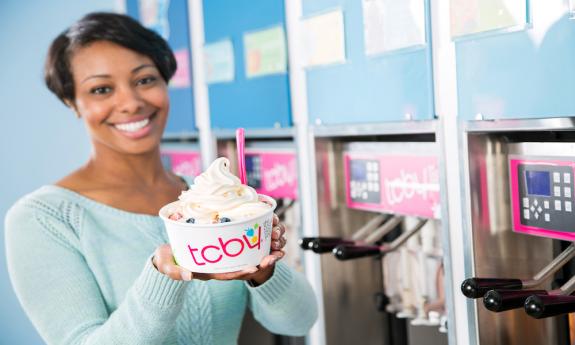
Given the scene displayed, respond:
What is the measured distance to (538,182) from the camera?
1449 mm

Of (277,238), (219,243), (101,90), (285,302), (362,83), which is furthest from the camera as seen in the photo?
(362,83)

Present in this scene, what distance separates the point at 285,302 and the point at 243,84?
987mm

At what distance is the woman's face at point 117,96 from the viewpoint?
166 cm

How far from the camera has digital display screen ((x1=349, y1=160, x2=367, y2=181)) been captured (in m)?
1.96

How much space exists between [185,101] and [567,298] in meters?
1.74

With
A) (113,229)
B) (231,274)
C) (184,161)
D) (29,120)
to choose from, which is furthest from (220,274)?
(29,120)

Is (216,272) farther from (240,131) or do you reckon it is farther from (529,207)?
(529,207)

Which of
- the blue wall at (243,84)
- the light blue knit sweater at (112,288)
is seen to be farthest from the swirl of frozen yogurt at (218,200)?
the blue wall at (243,84)


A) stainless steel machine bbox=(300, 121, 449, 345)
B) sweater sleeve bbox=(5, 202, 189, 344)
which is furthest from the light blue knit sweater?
stainless steel machine bbox=(300, 121, 449, 345)

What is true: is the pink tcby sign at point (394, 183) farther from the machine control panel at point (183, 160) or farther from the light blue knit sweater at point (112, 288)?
the machine control panel at point (183, 160)

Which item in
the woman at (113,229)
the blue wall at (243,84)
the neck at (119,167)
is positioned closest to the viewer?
the woman at (113,229)

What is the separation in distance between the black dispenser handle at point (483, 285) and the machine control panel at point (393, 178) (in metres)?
0.27

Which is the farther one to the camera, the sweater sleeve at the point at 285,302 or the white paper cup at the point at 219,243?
the sweater sleeve at the point at 285,302

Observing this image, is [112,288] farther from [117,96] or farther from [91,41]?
[91,41]
